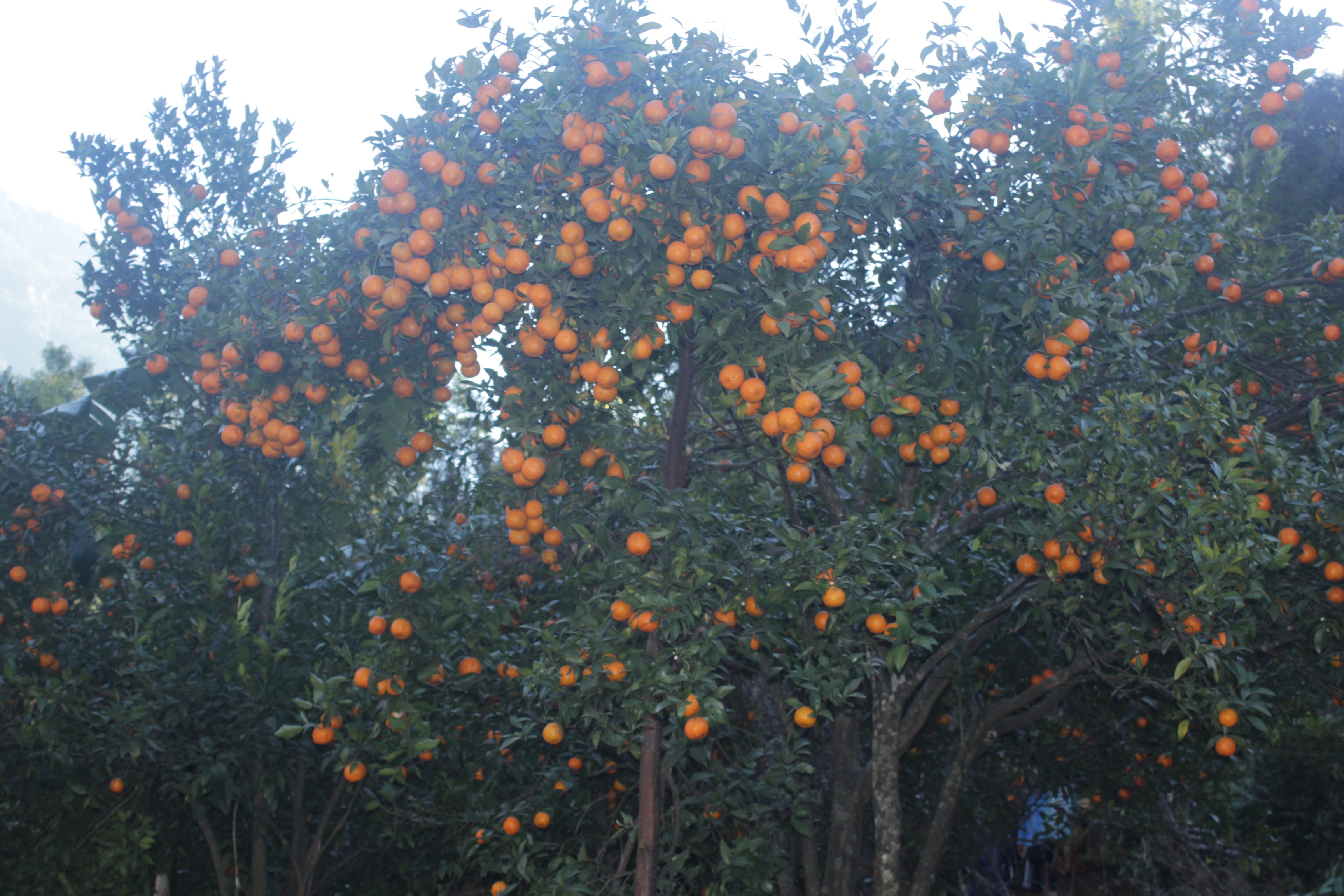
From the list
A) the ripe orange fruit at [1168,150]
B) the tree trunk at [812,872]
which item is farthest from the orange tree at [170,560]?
the ripe orange fruit at [1168,150]

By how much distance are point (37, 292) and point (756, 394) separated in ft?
633

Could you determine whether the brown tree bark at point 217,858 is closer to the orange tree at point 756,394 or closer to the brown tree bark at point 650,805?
the orange tree at point 756,394

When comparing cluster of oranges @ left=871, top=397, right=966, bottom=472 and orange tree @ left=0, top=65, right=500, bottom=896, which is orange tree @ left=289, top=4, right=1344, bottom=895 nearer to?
cluster of oranges @ left=871, top=397, right=966, bottom=472

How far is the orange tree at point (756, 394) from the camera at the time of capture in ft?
9.67

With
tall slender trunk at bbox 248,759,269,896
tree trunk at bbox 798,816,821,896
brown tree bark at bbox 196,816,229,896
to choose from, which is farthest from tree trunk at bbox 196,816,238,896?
tree trunk at bbox 798,816,821,896

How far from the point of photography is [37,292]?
158500mm

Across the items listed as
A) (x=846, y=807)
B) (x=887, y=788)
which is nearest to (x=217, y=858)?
(x=846, y=807)

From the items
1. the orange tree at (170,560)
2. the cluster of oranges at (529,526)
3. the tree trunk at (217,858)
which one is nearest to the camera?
the cluster of oranges at (529,526)

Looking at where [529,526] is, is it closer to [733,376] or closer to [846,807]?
[733,376]

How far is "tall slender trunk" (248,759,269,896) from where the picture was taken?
4.50m

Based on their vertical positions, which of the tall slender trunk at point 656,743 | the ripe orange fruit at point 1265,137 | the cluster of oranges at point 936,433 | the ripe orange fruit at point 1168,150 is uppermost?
the ripe orange fruit at point 1265,137

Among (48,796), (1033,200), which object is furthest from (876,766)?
(48,796)

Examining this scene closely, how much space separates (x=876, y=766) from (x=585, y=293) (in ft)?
8.95

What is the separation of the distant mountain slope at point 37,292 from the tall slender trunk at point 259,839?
135002 mm
